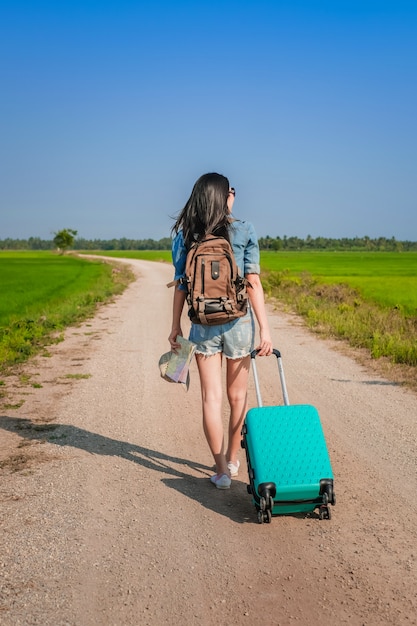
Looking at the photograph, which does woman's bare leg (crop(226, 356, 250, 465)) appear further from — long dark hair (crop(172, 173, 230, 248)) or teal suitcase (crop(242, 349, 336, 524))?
long dark hair (crop(172, 173, 230, 248))

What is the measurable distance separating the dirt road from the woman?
1.76 feet

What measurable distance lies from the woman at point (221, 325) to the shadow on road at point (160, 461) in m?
0.15

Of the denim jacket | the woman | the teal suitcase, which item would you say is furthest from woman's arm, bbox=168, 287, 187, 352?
the teal suitcase

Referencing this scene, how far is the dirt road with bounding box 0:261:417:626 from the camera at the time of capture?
3.16 metres

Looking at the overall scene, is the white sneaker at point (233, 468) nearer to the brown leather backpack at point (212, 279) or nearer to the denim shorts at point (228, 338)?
the denim shorts at point (228, 338)

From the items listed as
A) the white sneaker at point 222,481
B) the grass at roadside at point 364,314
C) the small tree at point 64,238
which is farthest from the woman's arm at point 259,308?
the small tree at point 64,238

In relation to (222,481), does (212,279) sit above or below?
above

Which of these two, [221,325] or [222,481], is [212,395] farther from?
[222,481]

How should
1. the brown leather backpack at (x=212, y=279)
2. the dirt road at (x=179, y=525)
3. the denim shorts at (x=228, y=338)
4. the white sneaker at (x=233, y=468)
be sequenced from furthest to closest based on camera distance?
1. the white sneaker at (x=233, y=468)
2. the denim shorts at (x=228, y=338)
3. the brown leather backpack at (x=212, y=279)
4. the dirt road at (x=179, y=525)

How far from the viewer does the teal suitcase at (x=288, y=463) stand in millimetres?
4004

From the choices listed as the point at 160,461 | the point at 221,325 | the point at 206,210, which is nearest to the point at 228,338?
the point at 221,325

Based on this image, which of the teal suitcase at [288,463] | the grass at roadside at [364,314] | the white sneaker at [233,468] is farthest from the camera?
the grass at roadside at [364,314]

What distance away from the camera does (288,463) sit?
406cm

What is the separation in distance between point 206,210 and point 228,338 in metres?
0.86
